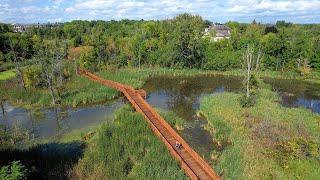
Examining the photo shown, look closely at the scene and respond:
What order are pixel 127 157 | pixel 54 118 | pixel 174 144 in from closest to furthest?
pixel 127 157, pixel 174 144, pixel 54 118

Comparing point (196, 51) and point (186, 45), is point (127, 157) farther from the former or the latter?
point (196, 51)

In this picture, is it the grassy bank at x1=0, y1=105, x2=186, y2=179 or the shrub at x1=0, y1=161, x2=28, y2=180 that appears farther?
the grassy bank at x1=0, y1=105, x2=186, y2=179

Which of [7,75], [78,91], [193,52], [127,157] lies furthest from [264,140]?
[7,75]

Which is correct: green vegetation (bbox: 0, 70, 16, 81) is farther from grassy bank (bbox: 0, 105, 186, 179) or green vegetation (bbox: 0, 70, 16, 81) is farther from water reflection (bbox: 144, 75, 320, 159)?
grassy bank (bbox: 0, 105, 186, 179)

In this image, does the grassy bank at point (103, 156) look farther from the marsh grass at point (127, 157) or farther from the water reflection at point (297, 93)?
the water reflection at point (297, 93)

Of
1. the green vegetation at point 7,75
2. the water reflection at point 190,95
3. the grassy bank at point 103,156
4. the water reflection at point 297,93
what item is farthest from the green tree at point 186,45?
the grassy bank at point 103,156

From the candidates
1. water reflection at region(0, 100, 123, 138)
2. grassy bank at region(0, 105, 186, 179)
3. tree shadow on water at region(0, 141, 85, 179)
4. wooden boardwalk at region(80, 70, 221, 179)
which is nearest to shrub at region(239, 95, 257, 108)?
wooden boardwalk at region(80, 70, 221, 179)
